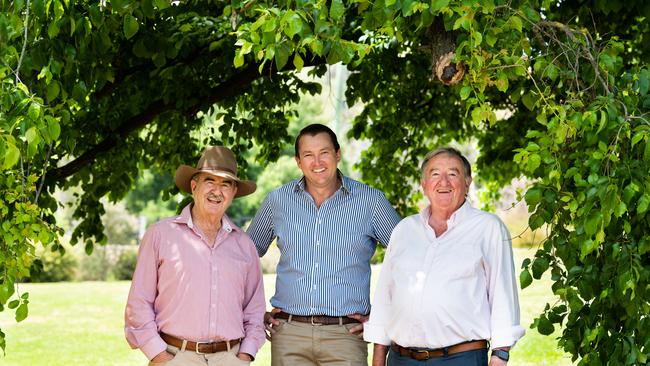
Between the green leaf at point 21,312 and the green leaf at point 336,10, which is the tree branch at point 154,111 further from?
the green leaf at point 336,10

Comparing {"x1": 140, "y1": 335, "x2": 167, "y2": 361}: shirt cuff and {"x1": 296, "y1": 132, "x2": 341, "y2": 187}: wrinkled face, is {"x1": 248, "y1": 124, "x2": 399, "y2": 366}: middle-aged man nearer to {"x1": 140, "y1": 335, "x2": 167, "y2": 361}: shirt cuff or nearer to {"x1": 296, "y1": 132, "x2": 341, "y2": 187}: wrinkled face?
{"x1": 296, "y1": 132, "x2": 341, "y2": 187}: wrinkled face

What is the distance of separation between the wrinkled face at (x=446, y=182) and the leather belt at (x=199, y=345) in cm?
105

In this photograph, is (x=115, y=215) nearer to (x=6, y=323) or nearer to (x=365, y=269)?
(x=6, y=323)

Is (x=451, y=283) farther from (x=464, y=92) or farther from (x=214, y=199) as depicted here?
(x=214, y=199)

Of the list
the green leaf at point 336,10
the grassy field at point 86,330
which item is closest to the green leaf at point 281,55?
the green leaf at point 336,10

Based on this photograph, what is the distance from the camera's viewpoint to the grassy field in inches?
487

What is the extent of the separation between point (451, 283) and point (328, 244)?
0.76 metres

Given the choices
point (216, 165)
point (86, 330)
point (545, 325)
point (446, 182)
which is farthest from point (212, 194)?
point (86, 330)

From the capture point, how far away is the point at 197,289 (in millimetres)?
4207

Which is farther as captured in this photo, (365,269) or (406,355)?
(365,269)

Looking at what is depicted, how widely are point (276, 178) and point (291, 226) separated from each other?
82.0 feet

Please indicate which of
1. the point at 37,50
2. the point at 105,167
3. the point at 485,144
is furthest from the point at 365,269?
the point at 485,144

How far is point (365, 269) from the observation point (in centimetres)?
459

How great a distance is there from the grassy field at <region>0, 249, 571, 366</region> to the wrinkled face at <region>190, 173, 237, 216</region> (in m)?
7.18
